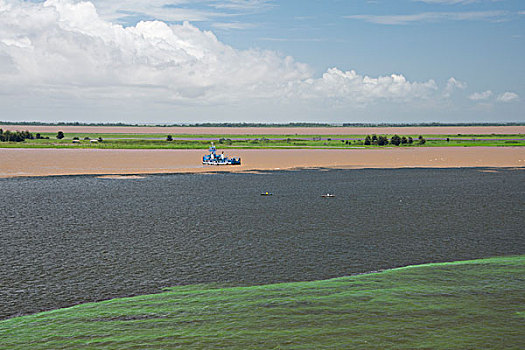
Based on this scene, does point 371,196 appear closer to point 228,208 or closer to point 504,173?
point 228,208

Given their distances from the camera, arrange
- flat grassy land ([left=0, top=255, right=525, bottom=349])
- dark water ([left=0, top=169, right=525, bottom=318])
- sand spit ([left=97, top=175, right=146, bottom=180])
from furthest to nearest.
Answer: sand spit ([left=97, top=175, right=146, bottom=180]), dark water ([left=0, top=169, right=525, bottom=318]), flat grassy land ([left=0, top=255, right=525, bottom=349])

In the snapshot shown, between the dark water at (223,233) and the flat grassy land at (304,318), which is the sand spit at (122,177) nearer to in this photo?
the dark water at (223,233)

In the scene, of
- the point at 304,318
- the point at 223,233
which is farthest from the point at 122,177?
the point at 304,318

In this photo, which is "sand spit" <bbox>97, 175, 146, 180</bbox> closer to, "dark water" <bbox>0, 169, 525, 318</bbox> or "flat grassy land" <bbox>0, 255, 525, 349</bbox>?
"dark water" <bbox>0, 169, 525, 318</bbox>

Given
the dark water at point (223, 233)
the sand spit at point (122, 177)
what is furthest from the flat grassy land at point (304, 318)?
the sand spit at point (122, 177)

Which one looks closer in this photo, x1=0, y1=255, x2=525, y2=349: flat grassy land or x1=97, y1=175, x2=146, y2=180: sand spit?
x1=0, y1=255, x2=525, y2=349: flat grassy land

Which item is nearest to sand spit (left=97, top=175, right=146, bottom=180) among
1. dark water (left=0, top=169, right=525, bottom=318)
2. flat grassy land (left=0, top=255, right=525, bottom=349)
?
dark water (left=0, top=169, right=525, bottom=318)
